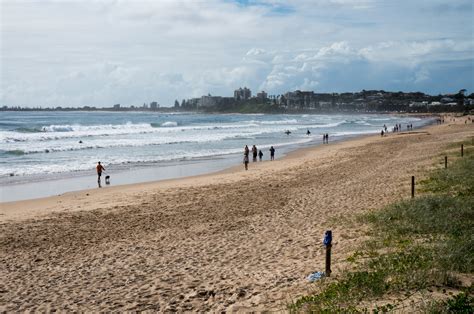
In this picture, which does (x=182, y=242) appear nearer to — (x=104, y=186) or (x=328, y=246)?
(x=328, y=246)

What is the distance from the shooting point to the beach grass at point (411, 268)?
6242 millimetres

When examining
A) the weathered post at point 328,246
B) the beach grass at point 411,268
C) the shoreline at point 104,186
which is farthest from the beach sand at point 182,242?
the beach grass at point 411,268

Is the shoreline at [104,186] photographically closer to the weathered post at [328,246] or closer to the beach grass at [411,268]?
the weathered post at [328,246]

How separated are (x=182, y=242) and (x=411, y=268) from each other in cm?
580

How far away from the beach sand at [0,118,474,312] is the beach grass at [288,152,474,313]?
53cm

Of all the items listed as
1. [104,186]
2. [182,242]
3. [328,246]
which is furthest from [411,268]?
[104,186]

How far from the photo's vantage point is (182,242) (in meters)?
11.5

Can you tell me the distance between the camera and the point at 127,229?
13.0 meters

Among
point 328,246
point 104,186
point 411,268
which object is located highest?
point 328,246

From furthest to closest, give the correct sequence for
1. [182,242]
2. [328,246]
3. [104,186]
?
1. [104,186]
2. [182,242]
3. [328,246]

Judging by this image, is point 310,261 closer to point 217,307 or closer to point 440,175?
point 217,307

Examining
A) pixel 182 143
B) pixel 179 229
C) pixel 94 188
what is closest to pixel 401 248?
pixel 179 229

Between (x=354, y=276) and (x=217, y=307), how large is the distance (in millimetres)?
2130

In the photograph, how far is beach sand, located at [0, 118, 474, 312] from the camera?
803 cm
